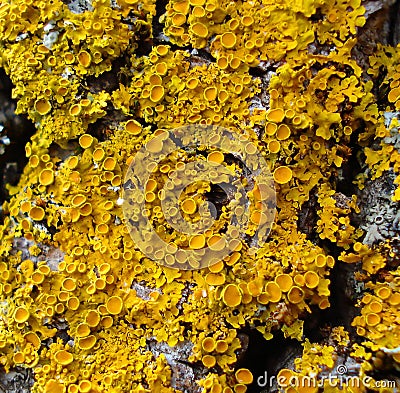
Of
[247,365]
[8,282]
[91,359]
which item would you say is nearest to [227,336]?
[247,365]

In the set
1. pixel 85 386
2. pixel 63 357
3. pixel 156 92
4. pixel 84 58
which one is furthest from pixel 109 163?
pixel 85 386

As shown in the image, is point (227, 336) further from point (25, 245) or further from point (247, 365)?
point (25, 245)

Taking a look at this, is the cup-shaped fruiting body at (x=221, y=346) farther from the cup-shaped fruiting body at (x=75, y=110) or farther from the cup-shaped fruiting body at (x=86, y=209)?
the cup-shaped fruiting body at (x=75, y=110)

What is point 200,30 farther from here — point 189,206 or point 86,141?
point 189,206

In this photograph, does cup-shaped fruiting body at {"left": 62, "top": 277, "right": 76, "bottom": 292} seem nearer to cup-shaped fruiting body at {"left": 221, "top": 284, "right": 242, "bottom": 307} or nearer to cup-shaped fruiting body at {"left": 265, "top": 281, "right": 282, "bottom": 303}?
cup-shaped fruiting body at {"left": 221, "top": 284, "right": 242, "bottom": 307}

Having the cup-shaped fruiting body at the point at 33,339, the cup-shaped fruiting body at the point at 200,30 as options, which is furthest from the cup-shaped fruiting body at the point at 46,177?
the cup-shaped fruiting body at the point at 200,30

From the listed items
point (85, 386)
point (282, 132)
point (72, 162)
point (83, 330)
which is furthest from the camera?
point (72, 162)
